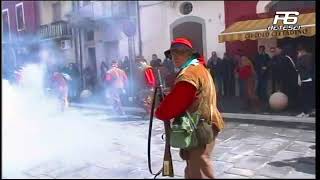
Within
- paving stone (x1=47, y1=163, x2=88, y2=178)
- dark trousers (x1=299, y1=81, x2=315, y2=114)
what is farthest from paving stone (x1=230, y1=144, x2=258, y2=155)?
dark trousers (x1=299, y1=81, x2=315, y2=114)

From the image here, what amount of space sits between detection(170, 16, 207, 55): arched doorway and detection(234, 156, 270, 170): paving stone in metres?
0.68

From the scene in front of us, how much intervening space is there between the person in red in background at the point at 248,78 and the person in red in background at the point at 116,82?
862mm

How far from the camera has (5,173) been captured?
10.1ft

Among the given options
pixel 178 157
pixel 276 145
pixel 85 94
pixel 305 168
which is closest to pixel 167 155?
pixel 178 157

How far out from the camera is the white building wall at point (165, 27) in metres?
2.90

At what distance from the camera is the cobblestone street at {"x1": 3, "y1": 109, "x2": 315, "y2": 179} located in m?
2.57

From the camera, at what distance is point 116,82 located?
3.45m

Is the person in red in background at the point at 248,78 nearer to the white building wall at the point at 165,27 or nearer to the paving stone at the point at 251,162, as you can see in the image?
the white building wall at the point at 165,27

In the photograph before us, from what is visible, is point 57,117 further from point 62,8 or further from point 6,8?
point 6,8

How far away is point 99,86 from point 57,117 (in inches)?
33.8

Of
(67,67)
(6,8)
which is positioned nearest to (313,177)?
(67,67)

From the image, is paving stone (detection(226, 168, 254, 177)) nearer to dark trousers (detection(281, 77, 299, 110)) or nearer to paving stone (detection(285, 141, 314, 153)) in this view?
paving stone (detection(285, 141, 314, 153))
